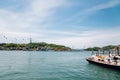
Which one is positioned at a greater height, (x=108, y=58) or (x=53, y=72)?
(x=108, y=58)

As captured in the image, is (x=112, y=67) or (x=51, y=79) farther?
(x=112, y=67)

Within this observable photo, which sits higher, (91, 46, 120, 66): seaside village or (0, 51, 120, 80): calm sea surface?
(91, 46, 120, 66): seaside village

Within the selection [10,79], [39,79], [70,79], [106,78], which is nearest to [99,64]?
[106,78]

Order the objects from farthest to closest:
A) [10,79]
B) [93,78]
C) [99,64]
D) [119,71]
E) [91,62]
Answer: [91,62] < [99,64] < [119,71] < [93,78] < [10,79]

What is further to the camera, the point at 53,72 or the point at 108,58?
the point at 108,58

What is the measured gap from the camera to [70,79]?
110 ft

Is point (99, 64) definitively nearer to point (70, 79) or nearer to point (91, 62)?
point (91, 62)

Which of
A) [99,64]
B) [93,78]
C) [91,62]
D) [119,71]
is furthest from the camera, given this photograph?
[91,62]

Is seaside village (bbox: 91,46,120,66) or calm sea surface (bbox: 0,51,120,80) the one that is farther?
seaside village (bbox: 91,46,120,66)

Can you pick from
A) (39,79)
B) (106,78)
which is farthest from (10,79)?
(106,78)

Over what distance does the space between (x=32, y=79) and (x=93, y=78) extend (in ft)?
38.4

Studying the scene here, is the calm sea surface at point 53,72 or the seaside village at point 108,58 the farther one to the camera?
the seaside village at point 108,58

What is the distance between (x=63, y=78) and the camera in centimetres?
3394

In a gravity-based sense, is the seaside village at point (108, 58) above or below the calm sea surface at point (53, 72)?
above
